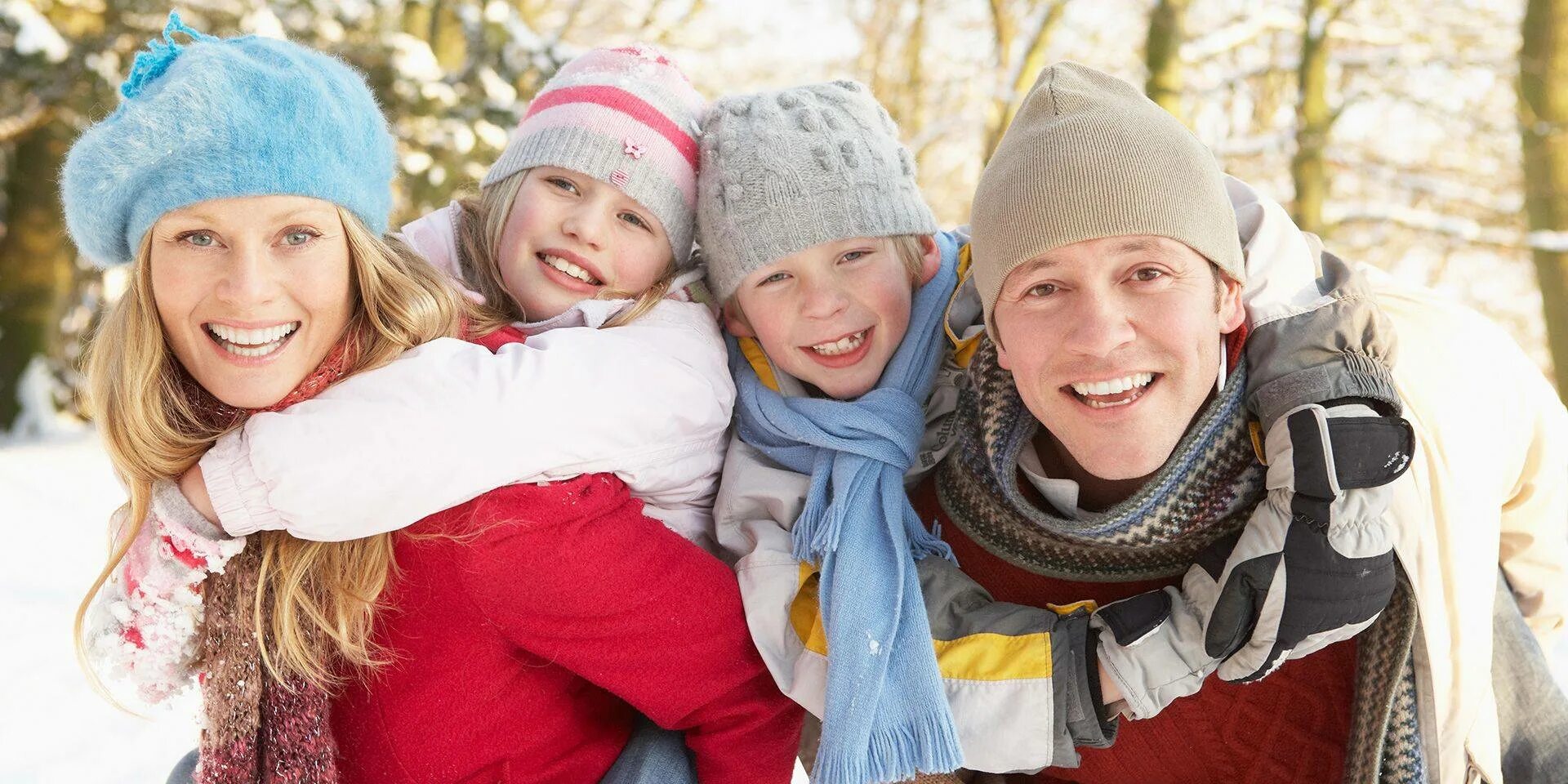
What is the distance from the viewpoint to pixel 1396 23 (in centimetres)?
967

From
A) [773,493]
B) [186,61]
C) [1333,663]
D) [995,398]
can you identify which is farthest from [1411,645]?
[186,61]

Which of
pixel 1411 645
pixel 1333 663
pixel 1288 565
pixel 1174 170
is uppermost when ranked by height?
pixel 1174 170

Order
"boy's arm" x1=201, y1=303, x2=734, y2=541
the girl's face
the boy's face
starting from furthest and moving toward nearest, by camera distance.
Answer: the girl's face, the boy's face, "boy's arm" x1=201, y1=303, x2=734, y2=541

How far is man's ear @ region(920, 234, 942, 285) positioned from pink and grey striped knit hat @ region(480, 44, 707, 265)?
0.52 meters

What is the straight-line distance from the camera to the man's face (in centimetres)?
185

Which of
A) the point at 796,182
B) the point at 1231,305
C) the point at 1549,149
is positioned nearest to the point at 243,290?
the point at 796,182

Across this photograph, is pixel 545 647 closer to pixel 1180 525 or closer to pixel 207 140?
pixel 207 140

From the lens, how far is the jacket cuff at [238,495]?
5.56ft

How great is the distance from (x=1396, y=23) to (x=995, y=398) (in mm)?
9564

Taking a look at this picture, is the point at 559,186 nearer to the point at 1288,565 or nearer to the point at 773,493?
the point at 773,493

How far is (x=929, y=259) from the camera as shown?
2453 millimetres

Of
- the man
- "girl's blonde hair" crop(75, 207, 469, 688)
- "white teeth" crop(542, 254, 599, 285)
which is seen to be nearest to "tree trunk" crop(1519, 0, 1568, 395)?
the man

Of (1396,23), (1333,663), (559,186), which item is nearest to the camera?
(1333,663)

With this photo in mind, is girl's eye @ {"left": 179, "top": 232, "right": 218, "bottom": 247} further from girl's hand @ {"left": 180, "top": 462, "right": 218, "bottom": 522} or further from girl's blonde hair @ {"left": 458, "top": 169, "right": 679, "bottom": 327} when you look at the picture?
girl's blonde hair @ {"left": 458, "top": 169, "right": 679, "bottom": 327}
